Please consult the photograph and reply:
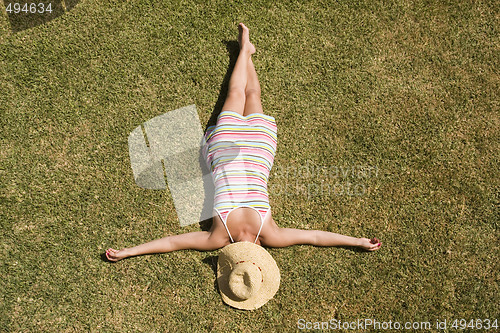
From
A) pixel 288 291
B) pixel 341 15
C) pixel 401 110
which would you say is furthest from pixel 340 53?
pixel 288 291

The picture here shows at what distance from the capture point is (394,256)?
4340 mm

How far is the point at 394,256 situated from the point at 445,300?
0.79 metres

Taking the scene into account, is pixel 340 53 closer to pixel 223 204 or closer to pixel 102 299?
pixel 223 204

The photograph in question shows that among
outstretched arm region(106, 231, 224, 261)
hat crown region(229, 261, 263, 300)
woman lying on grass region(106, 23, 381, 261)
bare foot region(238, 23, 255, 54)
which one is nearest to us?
hat crown region(229, 261, 263, 300)

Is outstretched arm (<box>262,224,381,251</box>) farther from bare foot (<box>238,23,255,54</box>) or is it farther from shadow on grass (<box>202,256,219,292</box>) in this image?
bare foot (<box>238,23,255,54</box>)

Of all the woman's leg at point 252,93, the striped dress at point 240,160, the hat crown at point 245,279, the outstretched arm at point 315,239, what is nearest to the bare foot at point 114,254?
the striped dress at point 240,160

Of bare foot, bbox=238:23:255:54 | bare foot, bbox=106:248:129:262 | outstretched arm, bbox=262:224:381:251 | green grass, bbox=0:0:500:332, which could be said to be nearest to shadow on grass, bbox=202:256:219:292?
green grass, bbox=0:0:500:332

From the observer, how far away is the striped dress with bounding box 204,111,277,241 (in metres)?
3.78

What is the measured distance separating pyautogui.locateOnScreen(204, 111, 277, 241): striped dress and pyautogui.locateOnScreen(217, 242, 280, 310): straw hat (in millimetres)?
344

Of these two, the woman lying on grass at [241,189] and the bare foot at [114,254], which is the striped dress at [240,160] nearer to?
the woman lying on grass at [241,189]

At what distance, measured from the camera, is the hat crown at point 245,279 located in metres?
3.43

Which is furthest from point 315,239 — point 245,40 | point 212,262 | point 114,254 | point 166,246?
point 245,40

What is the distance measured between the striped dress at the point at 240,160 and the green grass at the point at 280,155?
0.54 m

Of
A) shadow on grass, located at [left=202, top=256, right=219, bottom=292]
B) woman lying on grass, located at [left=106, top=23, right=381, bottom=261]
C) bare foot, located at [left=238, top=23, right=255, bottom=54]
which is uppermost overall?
bare foot, located at [left=238, top=23, right=255, bottom=54]
